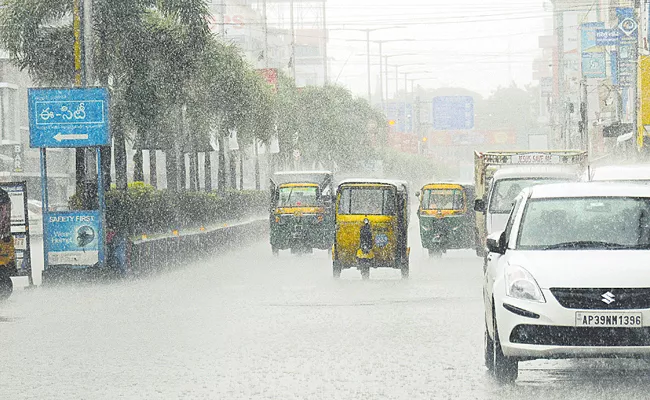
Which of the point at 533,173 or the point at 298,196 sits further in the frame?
the point at 298,196

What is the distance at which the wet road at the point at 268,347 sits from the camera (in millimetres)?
11062

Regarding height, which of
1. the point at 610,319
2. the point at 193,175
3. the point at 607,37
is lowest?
the point at 610,319

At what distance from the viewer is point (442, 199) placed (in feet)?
123

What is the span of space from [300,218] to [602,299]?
26990mm

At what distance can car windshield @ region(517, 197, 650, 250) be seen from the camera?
36.9ft

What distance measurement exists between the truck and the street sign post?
7442mm

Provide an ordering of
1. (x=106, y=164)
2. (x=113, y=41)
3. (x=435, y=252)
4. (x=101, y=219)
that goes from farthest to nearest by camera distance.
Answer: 1. (x=435, y=252)
2. (x=113, y=41)
3. (x=106, y=164)
4. (x=101, y=219)

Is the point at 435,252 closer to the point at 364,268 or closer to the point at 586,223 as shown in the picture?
the point at 364,268

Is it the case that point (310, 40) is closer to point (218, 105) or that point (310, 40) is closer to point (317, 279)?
point (218, 105)

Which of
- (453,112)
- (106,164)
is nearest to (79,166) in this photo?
(106,164)

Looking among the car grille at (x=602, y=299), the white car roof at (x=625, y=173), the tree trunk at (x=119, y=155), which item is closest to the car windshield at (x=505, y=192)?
the white car roof at (x=625, y=173)

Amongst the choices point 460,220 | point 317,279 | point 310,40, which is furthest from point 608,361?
point 310,40

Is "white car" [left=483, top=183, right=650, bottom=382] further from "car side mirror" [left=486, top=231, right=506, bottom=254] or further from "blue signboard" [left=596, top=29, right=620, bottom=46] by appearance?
"blue signboard" [left=596, top=29, right=620, bottom=46]

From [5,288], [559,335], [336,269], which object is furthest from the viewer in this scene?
[336,269]
